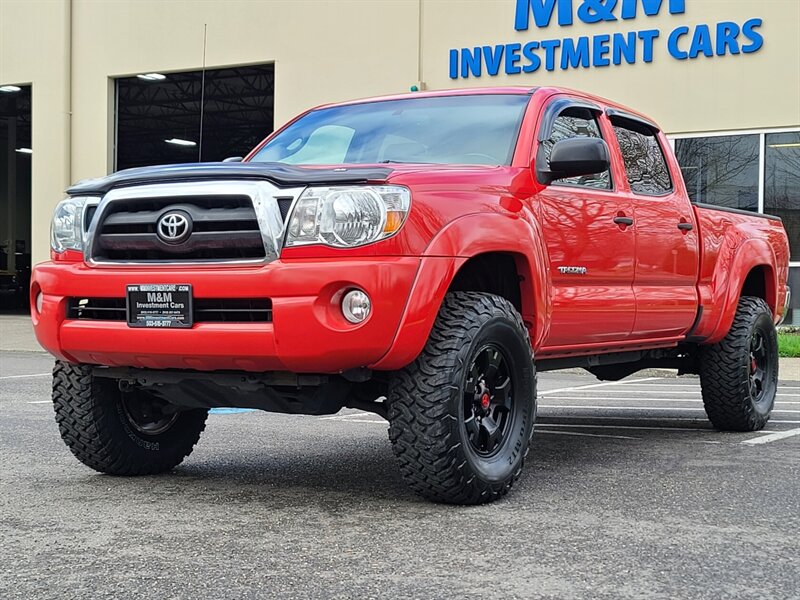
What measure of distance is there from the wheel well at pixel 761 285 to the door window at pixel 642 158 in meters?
1.39

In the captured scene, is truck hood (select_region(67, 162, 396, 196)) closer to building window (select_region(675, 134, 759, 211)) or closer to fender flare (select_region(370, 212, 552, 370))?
fender flare (select_region(370, 212, 552, 370))

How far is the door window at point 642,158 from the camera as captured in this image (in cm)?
669

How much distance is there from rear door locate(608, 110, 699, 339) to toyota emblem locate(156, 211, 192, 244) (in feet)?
8.78

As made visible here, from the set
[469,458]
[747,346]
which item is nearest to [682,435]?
[747,346]

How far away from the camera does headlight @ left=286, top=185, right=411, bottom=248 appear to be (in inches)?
178

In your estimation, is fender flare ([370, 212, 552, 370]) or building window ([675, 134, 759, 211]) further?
building window ([675, 134, 759, 211])

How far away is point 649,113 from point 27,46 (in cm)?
1379

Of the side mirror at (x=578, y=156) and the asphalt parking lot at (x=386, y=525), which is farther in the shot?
the side mirror at (x=578, y=156)

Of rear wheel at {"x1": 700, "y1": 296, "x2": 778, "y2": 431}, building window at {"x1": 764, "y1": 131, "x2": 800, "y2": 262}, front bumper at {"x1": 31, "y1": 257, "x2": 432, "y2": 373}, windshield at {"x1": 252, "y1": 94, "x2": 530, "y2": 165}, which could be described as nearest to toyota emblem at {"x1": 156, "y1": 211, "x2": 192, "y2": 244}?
front bumper at {"x1": 31, "y1": 257, "x2": 432, "y2": 373}

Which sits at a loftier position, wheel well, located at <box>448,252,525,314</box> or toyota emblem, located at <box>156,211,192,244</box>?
toyota emblem, located at <box>156,211,192,244</box>

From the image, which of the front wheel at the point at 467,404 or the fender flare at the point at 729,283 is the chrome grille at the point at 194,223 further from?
the fender flare at the point at 729,283

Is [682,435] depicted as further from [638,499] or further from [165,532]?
[165,532]

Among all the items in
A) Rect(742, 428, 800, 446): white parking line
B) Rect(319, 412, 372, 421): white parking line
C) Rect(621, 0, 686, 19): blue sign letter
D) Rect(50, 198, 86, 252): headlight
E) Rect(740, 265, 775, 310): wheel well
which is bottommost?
Rect(319, 412, 372, 421): white parking line

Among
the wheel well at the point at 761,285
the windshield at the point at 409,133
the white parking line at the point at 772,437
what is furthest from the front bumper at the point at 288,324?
the wheel well at the point at 761,285
